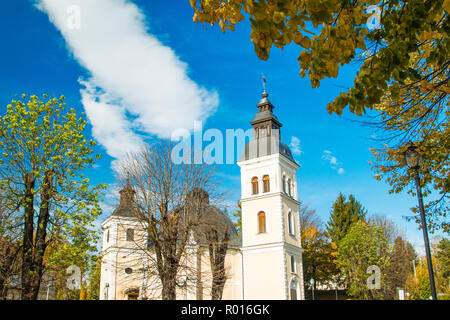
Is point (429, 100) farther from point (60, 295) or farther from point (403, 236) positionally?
point (403, 236)

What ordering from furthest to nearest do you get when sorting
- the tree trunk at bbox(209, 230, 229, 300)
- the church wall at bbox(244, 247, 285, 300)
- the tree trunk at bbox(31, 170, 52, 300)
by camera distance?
the church wall at bbox(244, 247, 285, 300) → the tree trunk at bbox(209, 230, 229, 300) → the tree trunk at bbox(31, 170, 52, 300)

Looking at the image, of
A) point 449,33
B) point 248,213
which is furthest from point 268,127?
point 449,33

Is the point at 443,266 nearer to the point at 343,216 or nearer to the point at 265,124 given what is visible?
the point at 343,216

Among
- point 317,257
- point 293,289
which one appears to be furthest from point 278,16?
point 317,257

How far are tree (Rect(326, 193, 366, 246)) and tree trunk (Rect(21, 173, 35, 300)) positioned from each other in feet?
150

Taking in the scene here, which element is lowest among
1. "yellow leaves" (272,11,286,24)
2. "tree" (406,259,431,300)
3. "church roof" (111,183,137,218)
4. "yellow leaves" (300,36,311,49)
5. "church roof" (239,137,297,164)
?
"tree" (406,259,431,300)

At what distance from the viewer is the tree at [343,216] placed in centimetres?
5603

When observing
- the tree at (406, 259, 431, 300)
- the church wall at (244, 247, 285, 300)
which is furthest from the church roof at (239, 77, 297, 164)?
the tree at (406, 259, 431, 300)

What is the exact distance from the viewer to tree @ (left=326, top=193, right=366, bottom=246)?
5603cm

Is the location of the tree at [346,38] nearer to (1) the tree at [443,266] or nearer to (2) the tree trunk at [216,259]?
(2) the tree trunk at [216,259]

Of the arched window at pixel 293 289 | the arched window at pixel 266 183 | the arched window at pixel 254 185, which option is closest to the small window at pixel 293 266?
the arched window at pixel 293 289

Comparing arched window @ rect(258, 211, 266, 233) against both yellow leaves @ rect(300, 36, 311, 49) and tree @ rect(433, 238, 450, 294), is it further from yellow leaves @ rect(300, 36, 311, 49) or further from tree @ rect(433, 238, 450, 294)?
yellow leaves @ rect(300, 36, 311, 49)
